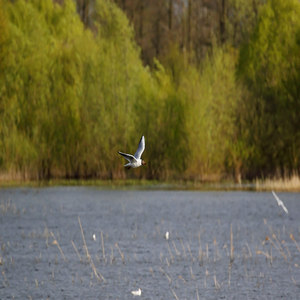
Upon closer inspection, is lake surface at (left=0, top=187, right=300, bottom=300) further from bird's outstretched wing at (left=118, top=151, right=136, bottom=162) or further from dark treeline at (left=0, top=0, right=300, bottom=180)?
dark treeline at (left=0, top=0, right=300, bottom=180)

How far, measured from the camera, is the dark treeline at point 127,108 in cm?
4397

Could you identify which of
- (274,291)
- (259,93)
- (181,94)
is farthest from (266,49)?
(274,291)

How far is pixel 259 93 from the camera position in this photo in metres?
46.5

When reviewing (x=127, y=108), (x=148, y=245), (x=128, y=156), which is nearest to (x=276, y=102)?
(x=127, y=108)

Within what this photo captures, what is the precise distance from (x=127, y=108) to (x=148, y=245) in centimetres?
2153

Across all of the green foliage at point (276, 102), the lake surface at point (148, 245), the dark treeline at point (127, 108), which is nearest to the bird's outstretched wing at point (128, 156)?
the lake surface at point (148, 245)

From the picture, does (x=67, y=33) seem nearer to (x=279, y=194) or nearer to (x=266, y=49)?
(x=266, y=49)

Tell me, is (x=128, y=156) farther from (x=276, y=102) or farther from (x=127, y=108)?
(x=276, y=102)

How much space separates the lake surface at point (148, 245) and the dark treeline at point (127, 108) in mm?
4263

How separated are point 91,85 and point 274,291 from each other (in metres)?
28.7

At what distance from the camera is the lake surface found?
17.7m

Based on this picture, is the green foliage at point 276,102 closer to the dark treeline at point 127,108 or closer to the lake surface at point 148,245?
the dark treeline at point 127,108

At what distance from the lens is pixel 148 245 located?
24.1m

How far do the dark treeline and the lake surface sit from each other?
168 inches
